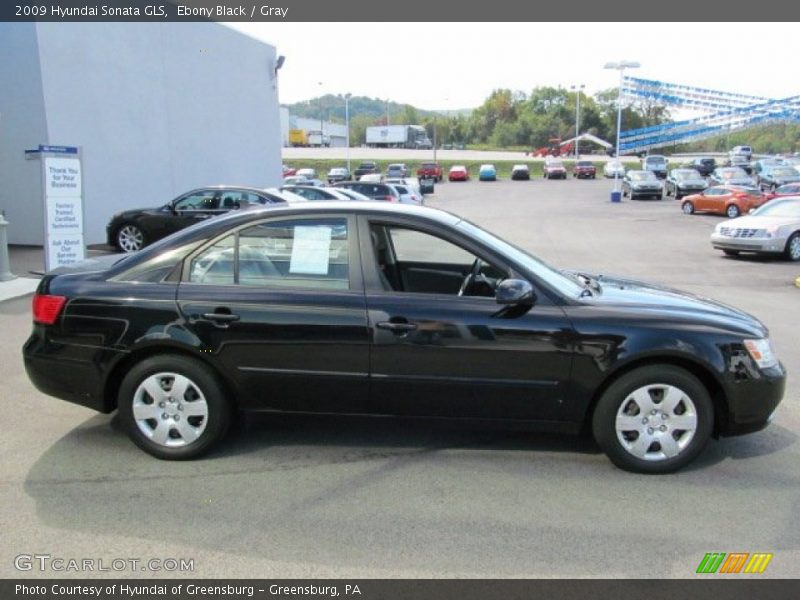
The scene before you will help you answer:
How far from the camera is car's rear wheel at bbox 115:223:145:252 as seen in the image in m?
14.1

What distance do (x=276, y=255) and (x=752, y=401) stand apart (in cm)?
307

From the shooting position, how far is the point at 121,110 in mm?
16406

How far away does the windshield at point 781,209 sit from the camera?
14766 mm

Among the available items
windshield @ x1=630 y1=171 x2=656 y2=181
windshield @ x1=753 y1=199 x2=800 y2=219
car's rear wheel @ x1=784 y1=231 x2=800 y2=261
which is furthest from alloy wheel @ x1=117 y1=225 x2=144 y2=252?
windshield @ x1=630 y1=171 x2=656 y2=181

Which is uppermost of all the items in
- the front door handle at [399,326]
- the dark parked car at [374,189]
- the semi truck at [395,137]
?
the semi truck at [395,137]

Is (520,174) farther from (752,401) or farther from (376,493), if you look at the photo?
(376,493)

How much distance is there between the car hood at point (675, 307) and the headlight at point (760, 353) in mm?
52

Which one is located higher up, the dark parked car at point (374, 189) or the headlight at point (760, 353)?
the dark parked car at point (374, 189)

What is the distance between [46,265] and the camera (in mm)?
10078

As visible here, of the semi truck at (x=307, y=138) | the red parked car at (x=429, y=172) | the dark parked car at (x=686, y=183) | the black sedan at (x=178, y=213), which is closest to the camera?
the black sedan at (x=178, y=213)

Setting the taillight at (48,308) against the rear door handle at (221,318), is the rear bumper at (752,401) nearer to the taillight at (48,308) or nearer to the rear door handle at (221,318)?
the rear door handle at (221,318)

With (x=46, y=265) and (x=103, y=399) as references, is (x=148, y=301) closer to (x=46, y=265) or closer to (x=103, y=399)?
(x=103, y=399)

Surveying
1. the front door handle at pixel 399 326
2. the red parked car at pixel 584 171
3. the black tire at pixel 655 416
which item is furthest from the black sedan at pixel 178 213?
the red parked car at pixel 584 171

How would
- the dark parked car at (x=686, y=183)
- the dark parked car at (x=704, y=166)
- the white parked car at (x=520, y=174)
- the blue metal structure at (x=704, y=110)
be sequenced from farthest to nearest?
the blue metal structure at (x=704, y=110)
the white parked car at (x=520, y=174)
the dark parked car at (x=704, y=166)
the dark parked car at (x=686, y=183)
